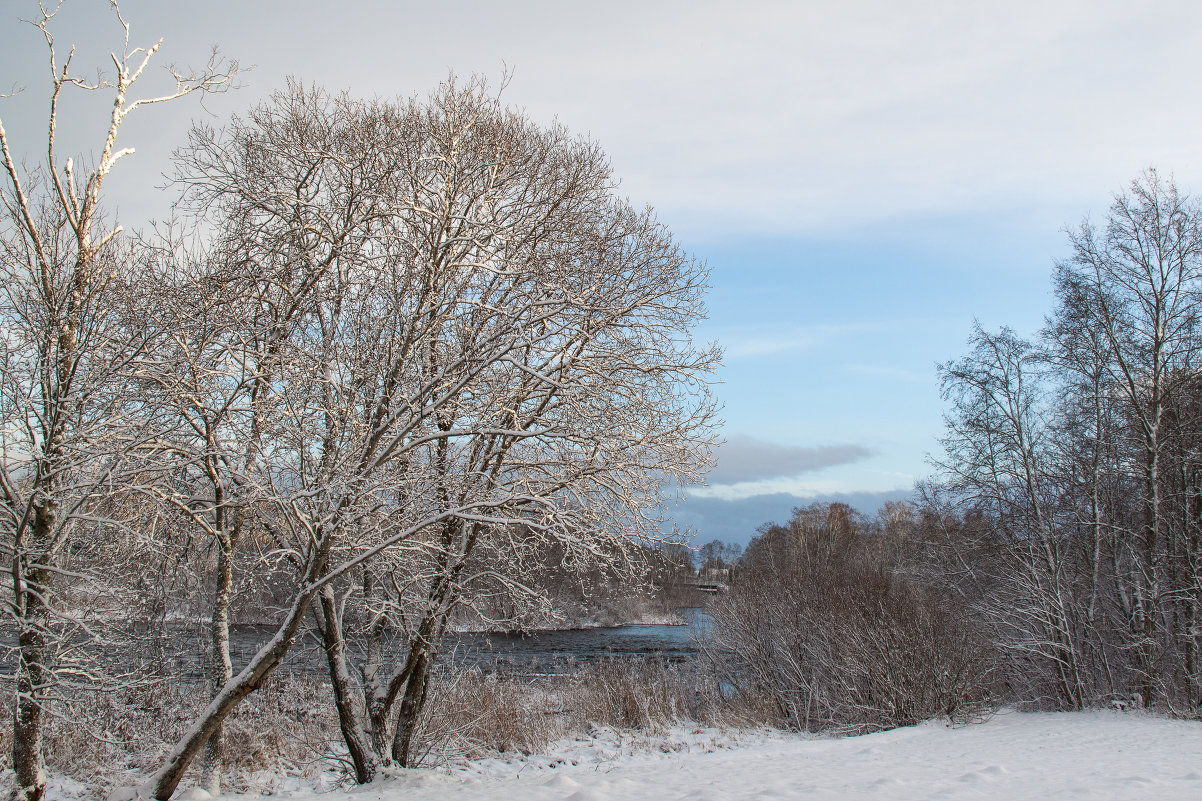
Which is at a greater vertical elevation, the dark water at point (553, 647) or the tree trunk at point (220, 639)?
the tree trunk at point (220, 639)

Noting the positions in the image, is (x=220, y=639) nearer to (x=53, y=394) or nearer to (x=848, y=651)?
(x=53, y=394)

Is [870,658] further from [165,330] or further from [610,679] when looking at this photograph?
[165,330]

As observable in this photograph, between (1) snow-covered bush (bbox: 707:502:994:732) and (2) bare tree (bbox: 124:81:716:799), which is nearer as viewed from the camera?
(2) bare tree (bbox: 124:81:716:799)

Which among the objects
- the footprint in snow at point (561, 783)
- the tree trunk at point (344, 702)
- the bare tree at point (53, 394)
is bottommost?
the footprint in snow at point (561, 783)

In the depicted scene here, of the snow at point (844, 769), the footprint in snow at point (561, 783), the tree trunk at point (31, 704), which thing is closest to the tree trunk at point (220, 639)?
the snow at point (844, 769)

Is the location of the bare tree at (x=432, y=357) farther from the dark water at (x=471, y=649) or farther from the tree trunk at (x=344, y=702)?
the dark water at (x=471, y=649)

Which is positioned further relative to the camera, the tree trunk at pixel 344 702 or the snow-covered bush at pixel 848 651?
the snow-covered bush at pixel 848 651

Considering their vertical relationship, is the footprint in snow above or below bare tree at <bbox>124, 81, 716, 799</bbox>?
below

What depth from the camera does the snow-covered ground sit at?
7195 mm

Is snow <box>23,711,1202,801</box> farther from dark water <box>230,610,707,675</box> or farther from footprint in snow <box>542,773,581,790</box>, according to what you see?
dark water <box>230,610,707,675</box>

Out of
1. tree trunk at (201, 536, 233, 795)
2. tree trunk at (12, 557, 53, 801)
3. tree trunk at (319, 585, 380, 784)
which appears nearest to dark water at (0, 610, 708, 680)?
tree trunk at (12, 557, 53, 801)

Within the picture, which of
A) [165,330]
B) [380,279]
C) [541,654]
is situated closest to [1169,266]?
[380,279]

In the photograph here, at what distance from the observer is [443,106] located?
9.23 metres

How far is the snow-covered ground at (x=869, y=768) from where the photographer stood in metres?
7.20
